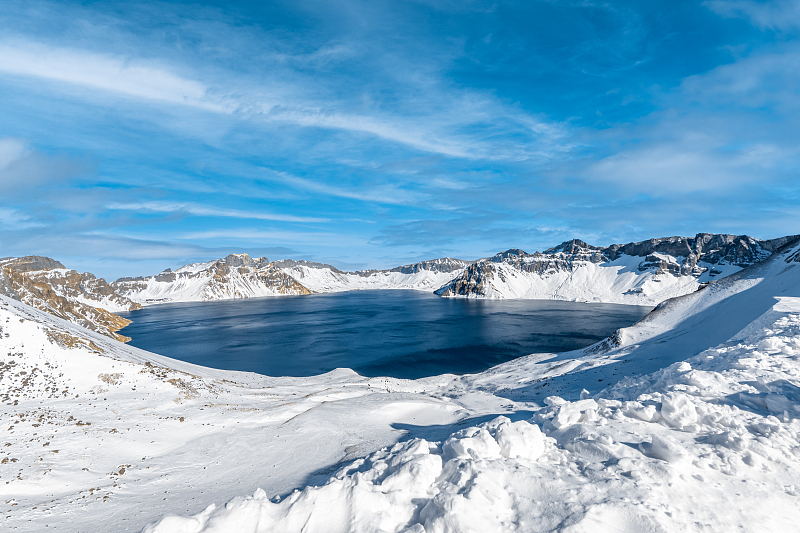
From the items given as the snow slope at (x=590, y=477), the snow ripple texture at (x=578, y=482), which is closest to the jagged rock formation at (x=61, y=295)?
the snow ripple texture at (x=578, y=482)

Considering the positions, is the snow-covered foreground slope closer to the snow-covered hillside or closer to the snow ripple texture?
the snow-covered hillside

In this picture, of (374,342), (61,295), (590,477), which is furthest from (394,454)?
(61,295)

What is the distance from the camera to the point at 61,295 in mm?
107500

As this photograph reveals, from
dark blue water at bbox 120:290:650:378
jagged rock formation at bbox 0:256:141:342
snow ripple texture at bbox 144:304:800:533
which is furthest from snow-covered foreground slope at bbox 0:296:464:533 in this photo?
jagged rock formation at bbox 0:256:141:342

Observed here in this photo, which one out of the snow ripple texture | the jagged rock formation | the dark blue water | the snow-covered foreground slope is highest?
the jagged rock formation

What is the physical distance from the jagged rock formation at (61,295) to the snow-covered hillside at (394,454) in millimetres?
61543

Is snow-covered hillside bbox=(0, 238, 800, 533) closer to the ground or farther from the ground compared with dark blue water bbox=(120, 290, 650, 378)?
farther from the ground

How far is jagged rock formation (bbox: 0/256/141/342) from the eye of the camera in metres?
73.9

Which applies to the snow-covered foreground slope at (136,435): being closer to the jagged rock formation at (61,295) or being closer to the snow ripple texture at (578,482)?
the snow ripple texture at (578,482)

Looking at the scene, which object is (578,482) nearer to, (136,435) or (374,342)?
(136,435)

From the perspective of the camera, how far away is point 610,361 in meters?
Result: 34.1

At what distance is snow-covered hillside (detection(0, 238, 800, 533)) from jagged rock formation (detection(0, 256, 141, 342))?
61543 millimetres

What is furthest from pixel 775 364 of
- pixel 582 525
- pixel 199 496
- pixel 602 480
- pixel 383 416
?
pixel 199 496

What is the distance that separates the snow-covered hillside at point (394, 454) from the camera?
7.61 metres
